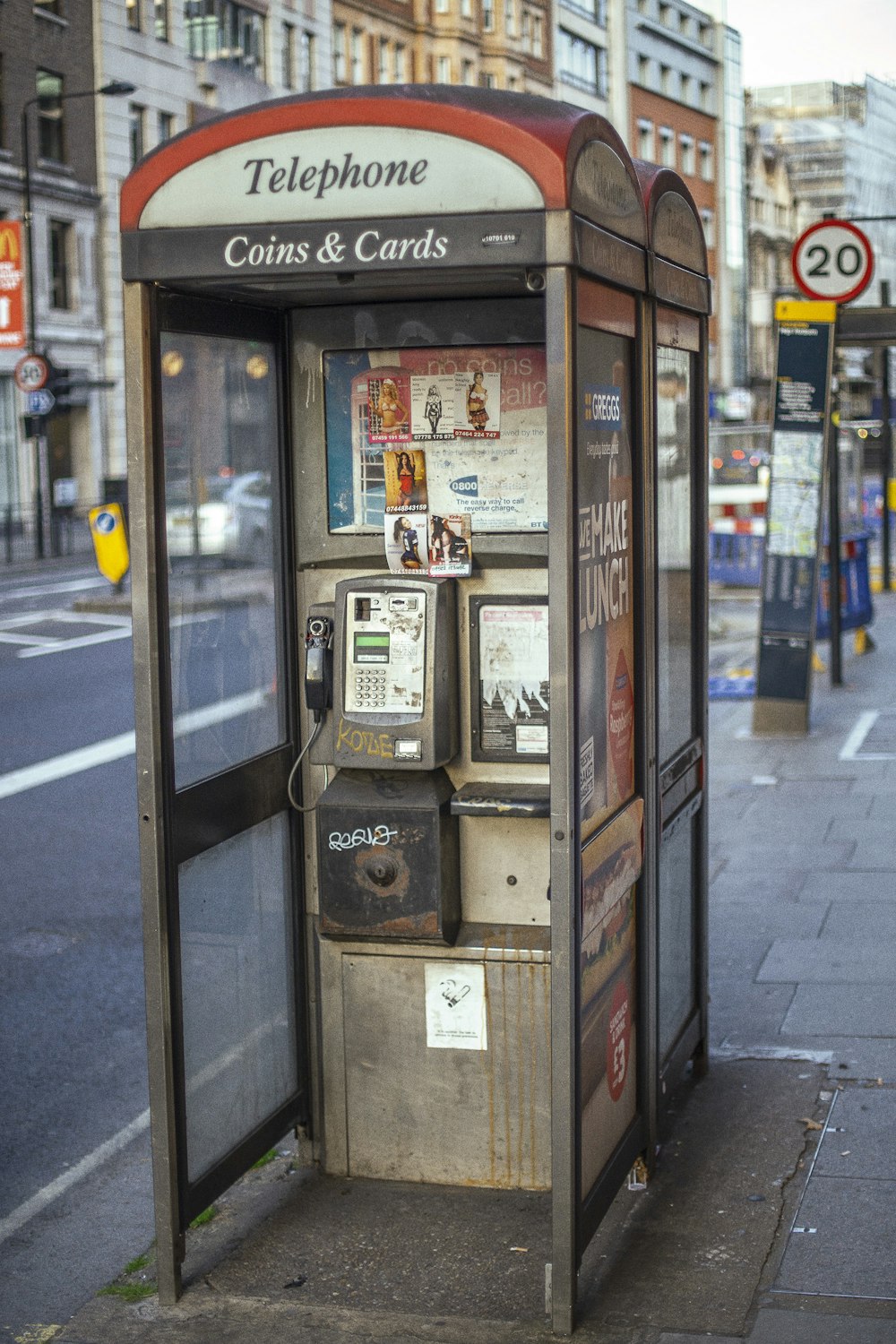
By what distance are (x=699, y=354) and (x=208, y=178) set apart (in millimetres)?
2046

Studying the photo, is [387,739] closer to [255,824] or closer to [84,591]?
[255,824]

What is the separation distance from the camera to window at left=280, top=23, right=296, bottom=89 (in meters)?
45.4

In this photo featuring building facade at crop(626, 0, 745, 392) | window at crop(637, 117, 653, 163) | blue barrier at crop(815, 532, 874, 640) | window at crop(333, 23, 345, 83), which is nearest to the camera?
blue barrier at crop(815, 532, 874, 640)

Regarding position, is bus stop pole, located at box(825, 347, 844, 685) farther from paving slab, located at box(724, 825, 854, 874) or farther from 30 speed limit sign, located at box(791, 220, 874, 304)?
paving slab, located at box(724, 825, 854, 874)

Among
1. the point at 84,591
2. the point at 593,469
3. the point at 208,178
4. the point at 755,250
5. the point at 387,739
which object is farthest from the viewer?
the point at 755,250

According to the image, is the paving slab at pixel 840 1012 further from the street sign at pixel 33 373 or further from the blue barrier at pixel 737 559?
the street sign at pixel 33 373

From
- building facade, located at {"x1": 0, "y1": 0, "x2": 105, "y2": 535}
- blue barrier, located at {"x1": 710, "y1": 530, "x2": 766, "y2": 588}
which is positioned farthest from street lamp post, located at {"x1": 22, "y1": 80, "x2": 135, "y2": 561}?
blue barrier, located at {"x1": 710, "y1": 530, "x2": 766, "y2": 588}

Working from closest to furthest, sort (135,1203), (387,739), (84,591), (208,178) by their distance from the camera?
(208,178)
(387,739)
(135,1203)
(84,591)

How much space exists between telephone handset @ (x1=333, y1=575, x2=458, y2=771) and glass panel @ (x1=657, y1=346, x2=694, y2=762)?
0.71 m

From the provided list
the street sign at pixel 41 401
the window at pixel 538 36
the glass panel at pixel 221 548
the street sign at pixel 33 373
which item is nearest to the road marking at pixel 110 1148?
the glass panel at pixel 221 548

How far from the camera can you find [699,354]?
530cm

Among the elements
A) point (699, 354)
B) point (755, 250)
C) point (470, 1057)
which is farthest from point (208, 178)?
point (755, 250)

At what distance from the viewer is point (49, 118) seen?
3759 cm

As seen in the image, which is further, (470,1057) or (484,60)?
(484,60)
